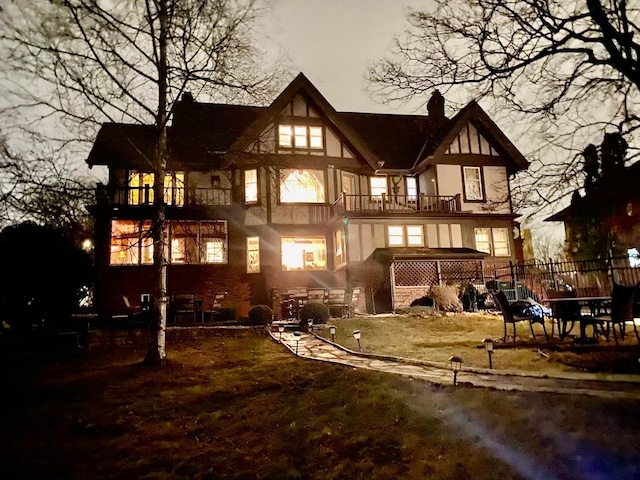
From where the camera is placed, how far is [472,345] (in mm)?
9734

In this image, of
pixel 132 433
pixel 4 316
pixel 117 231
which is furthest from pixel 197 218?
pixel 132 433

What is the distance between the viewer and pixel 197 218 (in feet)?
70.5

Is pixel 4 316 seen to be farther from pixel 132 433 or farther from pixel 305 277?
pixel 305 277

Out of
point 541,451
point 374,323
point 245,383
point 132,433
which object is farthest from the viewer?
point 374,323

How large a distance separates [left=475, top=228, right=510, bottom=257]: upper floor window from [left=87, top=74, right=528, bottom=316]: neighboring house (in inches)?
2.4

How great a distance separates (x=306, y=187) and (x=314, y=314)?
11073 millimetres

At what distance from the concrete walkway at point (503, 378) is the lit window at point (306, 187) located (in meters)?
14.8

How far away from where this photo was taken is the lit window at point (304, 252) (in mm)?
23156

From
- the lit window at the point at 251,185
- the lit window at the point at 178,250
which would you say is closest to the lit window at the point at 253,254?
the lit window at the point at 251,185

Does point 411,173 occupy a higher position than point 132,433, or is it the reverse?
point 411,173

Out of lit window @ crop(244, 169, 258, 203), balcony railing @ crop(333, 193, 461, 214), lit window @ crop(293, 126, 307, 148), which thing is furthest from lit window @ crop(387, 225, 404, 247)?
lit window @ crop(244, 169, 258, 203)

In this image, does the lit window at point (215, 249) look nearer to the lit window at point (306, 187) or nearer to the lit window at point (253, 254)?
the lit window at point (253, 254)

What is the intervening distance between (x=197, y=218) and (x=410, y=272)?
11.0 m

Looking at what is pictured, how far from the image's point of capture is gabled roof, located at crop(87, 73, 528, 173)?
21078 millimetres
